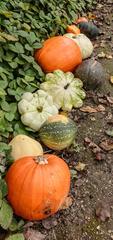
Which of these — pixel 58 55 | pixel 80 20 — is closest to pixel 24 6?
pixel 58 55

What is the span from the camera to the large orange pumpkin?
458 cm

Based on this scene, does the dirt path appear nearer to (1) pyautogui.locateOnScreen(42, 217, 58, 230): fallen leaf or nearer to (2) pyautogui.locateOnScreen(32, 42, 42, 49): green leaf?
(1) pyautogui.locateOnScreen(42, 217, 58, 230): fallen leaf

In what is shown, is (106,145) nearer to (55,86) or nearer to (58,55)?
(55,86)

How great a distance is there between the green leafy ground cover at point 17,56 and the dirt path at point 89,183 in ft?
1.29

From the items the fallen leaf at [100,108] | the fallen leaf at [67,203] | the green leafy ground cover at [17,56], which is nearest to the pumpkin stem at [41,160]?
the green leafy ground cover at [17,56]

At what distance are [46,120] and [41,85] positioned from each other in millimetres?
580

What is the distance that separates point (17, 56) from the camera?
432cm

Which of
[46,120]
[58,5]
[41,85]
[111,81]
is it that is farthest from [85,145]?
[58,5]

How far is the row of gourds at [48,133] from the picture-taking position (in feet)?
10.3

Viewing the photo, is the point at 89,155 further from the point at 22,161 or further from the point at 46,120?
the point at 22,161

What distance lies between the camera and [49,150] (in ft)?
12.6

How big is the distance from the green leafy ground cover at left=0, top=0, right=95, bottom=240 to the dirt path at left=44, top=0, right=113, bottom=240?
394mm

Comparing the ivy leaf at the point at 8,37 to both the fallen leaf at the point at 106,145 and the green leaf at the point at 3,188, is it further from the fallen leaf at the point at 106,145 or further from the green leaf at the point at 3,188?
the green leaf at the point at 3,188

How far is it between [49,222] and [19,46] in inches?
72.6
